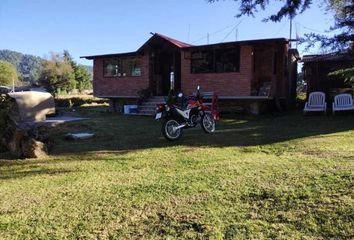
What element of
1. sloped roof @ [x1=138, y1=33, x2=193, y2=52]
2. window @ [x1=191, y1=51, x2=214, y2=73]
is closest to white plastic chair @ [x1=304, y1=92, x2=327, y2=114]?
window @ [x1=191, y1=51, x2=214, y2=73]

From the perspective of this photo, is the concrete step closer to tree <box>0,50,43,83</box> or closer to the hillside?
the hillside

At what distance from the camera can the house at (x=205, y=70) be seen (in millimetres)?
16734

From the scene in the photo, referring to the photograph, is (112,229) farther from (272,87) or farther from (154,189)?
(272,87)

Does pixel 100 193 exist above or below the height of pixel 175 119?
below

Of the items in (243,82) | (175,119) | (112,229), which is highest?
(243,82)

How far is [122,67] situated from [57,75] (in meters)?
39.9

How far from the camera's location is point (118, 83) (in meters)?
21.0

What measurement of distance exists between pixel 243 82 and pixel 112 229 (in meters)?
13.4

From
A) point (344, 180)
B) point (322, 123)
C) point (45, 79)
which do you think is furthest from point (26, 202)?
point (45, 79)

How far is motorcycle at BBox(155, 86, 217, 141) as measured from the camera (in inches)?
368

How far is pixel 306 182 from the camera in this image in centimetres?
501

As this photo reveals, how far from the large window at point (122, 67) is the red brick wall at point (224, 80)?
9.45ft

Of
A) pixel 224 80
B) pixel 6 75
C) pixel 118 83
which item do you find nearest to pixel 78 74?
pixel 6 75

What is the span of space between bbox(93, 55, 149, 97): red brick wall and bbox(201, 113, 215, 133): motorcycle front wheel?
9.59 meters
